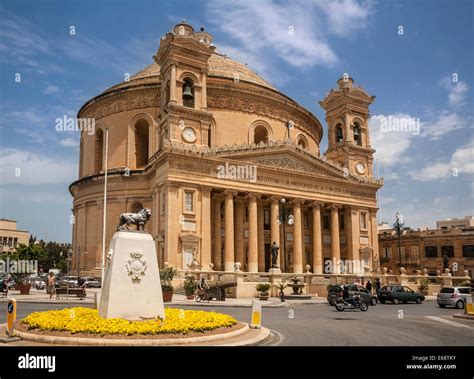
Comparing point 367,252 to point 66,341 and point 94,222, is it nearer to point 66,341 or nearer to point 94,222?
point 94,222

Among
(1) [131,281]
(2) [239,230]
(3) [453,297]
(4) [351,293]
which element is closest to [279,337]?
(1) [131,281]

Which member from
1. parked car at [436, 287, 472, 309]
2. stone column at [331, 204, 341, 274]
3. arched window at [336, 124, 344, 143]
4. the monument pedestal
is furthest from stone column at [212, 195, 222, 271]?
the monument pedestal

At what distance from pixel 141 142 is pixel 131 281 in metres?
42.3

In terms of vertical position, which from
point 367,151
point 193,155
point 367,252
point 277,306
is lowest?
point 277,306

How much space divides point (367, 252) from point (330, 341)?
131 ft

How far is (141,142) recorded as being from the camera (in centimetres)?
5388

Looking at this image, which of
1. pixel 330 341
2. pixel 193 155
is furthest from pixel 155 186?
pixel 330 341

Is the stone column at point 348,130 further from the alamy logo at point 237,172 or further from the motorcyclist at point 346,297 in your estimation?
the motorcyclist at point 346,297

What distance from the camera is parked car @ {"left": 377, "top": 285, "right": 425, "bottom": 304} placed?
109ft

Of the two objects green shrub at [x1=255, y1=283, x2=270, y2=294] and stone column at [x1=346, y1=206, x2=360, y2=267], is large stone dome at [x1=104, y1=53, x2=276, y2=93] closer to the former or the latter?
stone column at [x1=346, y1=206, x2=360, y2=267]

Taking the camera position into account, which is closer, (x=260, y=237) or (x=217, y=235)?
(x=217, y=235)
